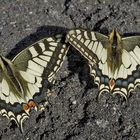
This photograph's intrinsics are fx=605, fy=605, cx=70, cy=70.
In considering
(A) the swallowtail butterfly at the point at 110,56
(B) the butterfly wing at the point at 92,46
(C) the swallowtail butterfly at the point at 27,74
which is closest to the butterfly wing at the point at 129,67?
(A) the swallowtail butterfly at the point at 110,56

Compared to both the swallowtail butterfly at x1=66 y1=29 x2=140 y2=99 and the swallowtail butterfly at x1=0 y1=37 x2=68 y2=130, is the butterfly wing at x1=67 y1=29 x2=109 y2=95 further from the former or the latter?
the swallowtail butterfly at x1=0 y1=37 x2=68 y2=130

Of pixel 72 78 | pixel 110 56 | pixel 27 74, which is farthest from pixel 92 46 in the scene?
pixel 27 74

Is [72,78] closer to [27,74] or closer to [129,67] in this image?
[27,74]

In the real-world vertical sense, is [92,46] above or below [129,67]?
above

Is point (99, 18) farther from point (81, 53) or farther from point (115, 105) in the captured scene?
point (115, 105)

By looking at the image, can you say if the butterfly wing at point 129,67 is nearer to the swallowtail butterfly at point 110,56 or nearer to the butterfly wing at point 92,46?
the swallowtail butterfly at point 110,56
